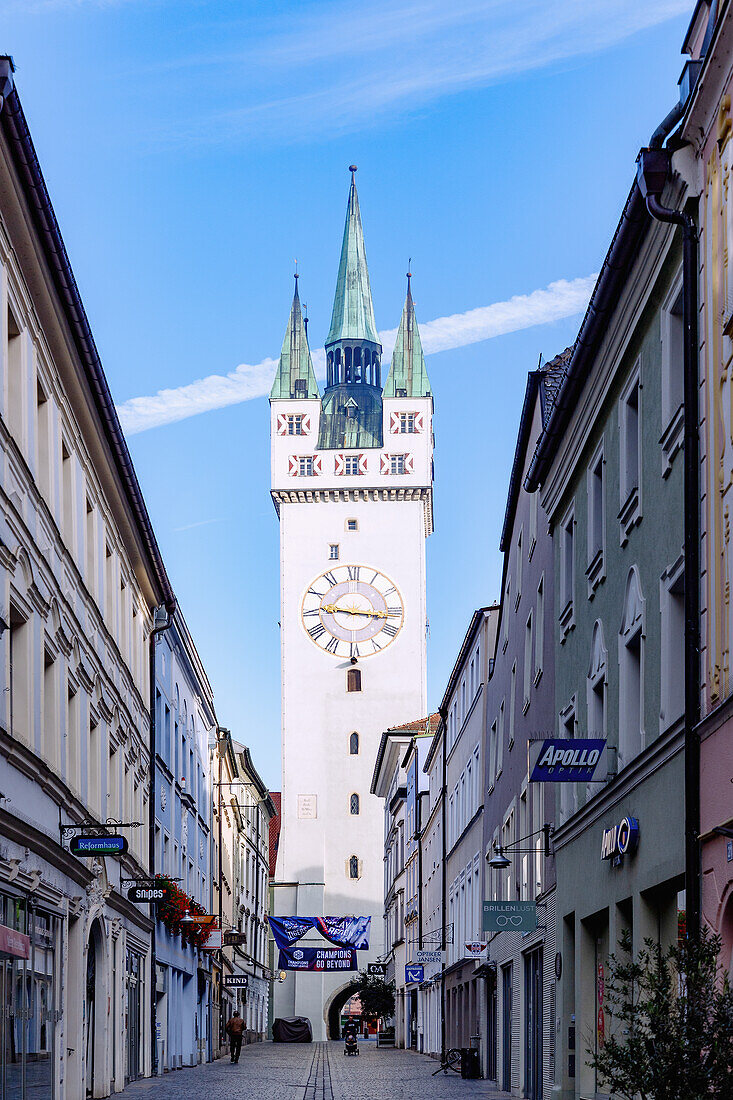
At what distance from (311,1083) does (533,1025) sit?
10614 mm

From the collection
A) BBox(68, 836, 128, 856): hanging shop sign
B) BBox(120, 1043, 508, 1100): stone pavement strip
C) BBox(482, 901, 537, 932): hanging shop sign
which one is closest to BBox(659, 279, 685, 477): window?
BBox(68, 836, 128, 856): hanging shop sign

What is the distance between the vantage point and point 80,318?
21.5m

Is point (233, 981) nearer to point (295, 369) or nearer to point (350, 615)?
point (350, 615)

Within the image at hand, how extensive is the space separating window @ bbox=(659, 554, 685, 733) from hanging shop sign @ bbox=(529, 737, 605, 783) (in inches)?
90.6

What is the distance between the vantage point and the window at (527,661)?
2762cm

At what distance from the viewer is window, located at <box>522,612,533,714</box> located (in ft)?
90.6

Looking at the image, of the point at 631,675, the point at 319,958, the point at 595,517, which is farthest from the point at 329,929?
the point at 631,675

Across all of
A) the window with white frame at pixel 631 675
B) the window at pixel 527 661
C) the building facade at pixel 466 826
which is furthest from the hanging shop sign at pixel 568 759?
the building facade at pixel 466 826

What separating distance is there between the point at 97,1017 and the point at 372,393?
253 ft

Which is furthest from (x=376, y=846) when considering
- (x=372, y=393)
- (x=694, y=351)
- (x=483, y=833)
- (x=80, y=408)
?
(x=694, y=351)

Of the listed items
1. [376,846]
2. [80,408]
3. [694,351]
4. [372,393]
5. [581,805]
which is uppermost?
[372,393]

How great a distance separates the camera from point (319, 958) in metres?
56.2

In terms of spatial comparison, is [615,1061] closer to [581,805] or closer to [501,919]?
[581,805]

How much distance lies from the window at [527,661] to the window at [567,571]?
4.43m
